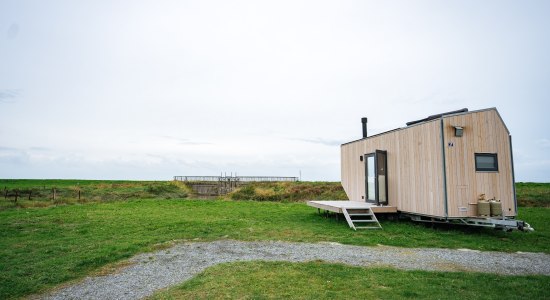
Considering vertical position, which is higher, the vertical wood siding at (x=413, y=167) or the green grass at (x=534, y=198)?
the vertical wood siding at (x=413, y=167)

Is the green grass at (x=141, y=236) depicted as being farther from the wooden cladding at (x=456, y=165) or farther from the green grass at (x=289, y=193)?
the green grass at (x=289, y=193)

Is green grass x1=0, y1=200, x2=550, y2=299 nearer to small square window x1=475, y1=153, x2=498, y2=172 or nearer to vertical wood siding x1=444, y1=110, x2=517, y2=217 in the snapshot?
vertical wood siding x1=444, y1=110, x2=517, y2=217

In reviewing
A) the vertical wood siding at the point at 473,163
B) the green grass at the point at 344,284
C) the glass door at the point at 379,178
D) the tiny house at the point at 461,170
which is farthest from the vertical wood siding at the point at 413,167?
the green grass at the point at 344,284

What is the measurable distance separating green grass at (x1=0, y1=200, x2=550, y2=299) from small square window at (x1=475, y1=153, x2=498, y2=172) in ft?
6.74

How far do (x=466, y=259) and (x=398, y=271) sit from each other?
2195mm

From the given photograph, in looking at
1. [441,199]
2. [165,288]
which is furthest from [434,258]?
[165,288]

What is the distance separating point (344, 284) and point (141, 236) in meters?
6.88

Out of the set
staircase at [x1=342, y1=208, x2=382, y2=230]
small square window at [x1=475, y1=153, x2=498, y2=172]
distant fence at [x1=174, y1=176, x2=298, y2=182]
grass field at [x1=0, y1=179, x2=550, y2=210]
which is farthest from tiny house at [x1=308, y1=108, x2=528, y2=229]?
distant fence at [x1=174, y1=176, x2=298, y2=182]

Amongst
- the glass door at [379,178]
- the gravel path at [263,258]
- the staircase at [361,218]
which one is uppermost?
the glass door at [379,178]

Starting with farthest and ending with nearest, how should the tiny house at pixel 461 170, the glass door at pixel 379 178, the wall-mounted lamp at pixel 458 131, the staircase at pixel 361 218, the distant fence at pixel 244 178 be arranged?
1. the distant fence at pixel 244 178
2. the glass door at pixel 379 178
3. the staircase at pixel 361 218
4. the wall-mounted lamp at pixel 458 131
5. the tiny house at pixel 461 170

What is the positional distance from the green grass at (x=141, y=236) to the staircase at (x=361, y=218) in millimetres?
341

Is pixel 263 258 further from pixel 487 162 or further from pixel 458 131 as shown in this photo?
pixel 487 162

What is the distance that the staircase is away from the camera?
11750 millimetres

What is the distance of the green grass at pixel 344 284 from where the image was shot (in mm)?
5023
